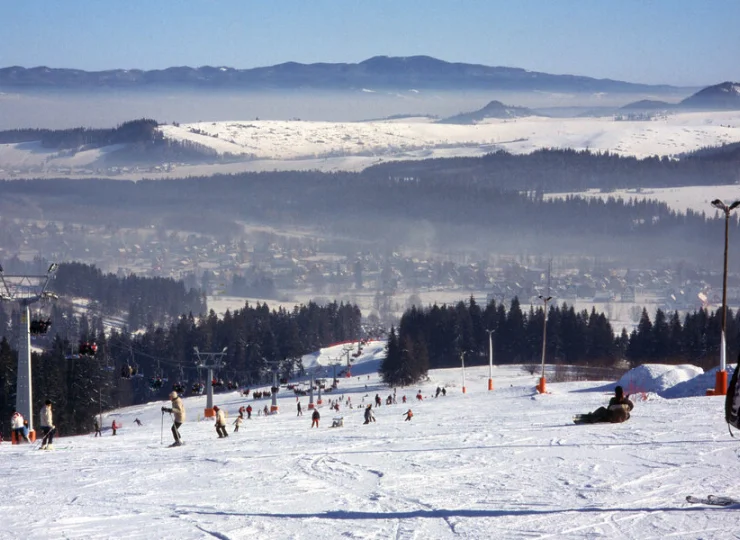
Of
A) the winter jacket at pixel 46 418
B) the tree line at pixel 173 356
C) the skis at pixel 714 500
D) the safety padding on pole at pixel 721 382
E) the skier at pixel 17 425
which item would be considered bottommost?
the tree line at pixel 173 356

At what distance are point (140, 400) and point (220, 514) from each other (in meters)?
85.9

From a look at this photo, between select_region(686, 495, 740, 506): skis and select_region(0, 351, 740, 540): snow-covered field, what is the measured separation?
159mm

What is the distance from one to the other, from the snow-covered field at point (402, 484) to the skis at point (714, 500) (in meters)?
0.16

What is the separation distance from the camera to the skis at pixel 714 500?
10922 mm

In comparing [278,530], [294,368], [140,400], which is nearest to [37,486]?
[278,530]

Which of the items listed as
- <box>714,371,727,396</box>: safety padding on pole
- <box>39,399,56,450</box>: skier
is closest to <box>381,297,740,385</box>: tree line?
<box>714,371,727,396</box>: safety padding on pole

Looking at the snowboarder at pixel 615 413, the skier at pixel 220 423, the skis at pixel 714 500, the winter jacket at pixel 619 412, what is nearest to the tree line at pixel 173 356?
the skier at pixel 220 423

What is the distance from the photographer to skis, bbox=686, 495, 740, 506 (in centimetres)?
1092

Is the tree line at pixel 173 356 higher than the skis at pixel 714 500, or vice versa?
the skis at pixel 714 500

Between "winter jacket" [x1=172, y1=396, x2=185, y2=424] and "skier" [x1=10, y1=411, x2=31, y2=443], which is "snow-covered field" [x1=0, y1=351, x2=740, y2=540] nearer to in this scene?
"winter jacket" [x1=172, y1=396, x2=185, y2=424]

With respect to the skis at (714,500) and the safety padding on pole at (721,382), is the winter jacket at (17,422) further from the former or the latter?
the skis at (714,500)

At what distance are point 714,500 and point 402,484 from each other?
3724 millimetres

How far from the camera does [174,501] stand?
496 inches

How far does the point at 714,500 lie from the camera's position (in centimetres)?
1105
